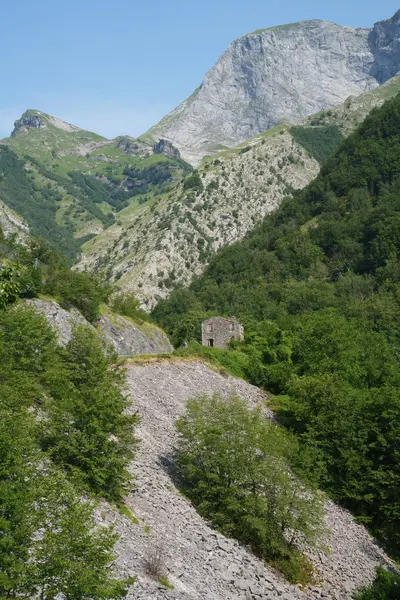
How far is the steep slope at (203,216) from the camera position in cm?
14512

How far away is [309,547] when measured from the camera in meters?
28.7

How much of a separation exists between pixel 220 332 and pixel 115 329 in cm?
1141

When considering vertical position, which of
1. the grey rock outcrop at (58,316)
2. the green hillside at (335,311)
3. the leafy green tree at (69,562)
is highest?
the grey rock outcrop at (58,316)

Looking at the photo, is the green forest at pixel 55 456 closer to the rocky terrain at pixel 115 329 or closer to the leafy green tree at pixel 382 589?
the rocky terrain at pixel 115 329

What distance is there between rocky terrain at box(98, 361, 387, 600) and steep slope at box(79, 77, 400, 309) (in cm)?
10460

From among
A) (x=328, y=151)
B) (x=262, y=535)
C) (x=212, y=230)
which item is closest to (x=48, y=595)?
(x=262, y=535)

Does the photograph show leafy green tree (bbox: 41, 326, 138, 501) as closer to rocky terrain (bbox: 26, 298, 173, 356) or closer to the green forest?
the green forest

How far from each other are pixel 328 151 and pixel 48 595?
653ft

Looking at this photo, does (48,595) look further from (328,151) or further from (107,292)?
(328,151)

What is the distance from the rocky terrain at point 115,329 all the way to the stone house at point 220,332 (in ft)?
22.4

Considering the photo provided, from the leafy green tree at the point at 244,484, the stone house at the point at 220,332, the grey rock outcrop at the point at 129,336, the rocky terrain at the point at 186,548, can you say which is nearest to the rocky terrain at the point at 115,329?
the grey rock outcrop at the point at 129,336

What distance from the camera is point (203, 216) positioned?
162 meters

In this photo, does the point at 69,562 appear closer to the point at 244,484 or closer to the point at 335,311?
the point at 244,484

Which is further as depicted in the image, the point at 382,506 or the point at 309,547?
the point at 382,506
